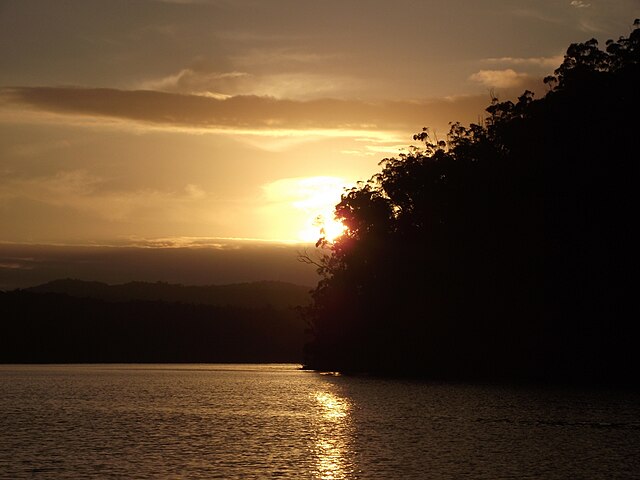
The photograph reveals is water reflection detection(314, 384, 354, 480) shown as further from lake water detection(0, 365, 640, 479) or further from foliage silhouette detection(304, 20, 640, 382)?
foliage silhouette detection(304, 20, 640, 382)

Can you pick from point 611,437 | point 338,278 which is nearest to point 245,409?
point 611,437

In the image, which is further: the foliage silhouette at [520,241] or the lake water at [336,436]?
the foliage silhouette at [520,241]

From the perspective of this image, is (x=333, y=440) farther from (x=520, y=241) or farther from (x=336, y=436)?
(x=520, y=241)

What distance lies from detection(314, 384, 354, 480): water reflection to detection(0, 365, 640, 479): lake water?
0.23 feet

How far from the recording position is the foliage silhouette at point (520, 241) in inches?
3135

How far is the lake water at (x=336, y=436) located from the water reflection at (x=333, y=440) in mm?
71

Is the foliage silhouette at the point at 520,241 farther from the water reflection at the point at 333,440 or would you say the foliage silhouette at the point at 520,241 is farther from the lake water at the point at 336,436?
the water reflection at the point at 333,440

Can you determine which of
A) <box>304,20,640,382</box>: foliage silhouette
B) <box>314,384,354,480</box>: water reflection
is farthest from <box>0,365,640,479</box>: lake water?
<box>304,20,640,382</box>: foliage silhouette

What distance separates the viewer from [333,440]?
46.7m

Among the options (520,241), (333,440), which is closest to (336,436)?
(333,440)

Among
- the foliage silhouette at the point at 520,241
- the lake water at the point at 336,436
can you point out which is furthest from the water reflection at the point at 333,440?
the foliage silhouette at the point at 520,241

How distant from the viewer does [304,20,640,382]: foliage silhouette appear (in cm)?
7962

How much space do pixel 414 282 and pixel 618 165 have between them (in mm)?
30679

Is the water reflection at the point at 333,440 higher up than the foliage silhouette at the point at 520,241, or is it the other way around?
the foliage silhouette at the point at 520,241
